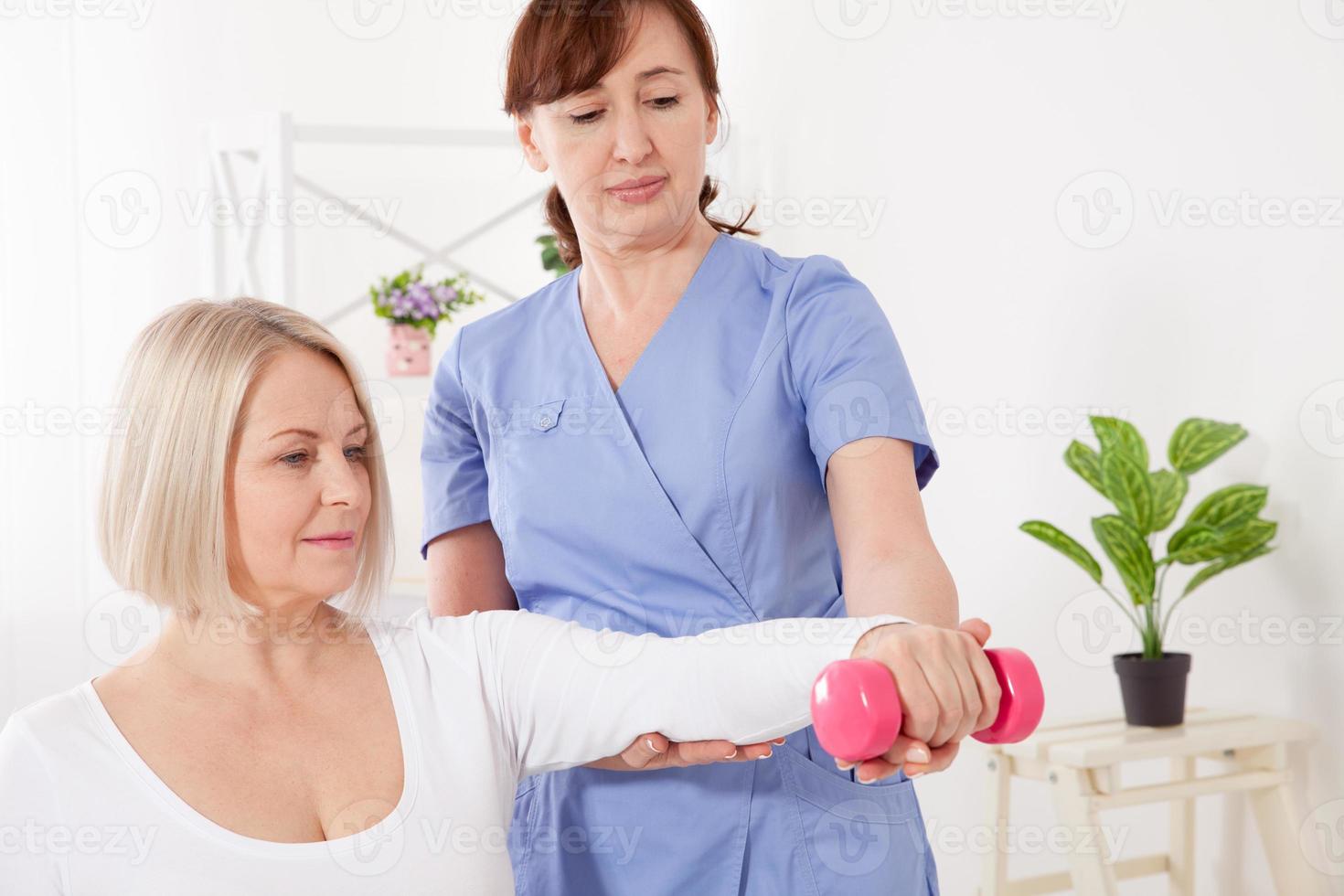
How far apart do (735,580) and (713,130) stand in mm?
424

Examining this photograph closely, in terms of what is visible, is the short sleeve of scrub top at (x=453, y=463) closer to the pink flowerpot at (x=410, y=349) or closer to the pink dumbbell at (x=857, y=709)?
the pink dumbbell at (x=857, y=709)

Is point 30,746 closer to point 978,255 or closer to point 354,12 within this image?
point 978,255

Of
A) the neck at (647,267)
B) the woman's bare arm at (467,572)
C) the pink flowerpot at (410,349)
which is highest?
the pink flowerpot at (410,349)

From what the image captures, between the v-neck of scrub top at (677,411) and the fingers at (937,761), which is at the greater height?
the v-neck of scrub top at (677,411)

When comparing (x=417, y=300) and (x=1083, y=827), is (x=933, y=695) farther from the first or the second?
(x=417, y=300)

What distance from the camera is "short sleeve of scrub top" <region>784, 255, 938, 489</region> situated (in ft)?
3.32

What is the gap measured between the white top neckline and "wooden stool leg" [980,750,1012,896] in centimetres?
135

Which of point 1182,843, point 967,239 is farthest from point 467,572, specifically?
point 967,239

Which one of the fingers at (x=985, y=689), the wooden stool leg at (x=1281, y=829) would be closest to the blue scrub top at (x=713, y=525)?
the fingers at (x=985, y=689)

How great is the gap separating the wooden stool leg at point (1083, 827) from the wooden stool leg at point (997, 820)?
0.18m

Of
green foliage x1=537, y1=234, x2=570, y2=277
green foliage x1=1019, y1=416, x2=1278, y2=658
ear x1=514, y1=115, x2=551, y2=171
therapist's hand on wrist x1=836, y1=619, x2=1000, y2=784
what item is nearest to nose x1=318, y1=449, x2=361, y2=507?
ear x1=514, y1=115, x2=551, y2=171

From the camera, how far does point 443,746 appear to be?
3.38ft

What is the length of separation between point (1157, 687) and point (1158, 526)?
246mm

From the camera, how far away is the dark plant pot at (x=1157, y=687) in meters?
1.95
